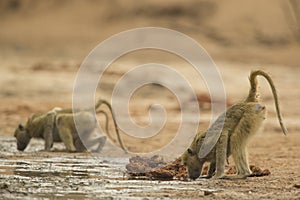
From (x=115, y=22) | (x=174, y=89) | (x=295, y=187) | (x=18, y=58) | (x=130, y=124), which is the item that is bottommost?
(x=295, y=187)

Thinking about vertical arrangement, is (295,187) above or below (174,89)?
below

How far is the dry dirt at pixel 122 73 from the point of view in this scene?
911 centimetres

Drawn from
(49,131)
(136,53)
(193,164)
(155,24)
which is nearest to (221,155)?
(193,164)

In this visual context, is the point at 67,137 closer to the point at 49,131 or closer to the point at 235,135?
the point at 49,131

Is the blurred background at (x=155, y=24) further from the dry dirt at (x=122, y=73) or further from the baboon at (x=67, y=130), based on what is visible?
the baboon at (x=67, y=130)

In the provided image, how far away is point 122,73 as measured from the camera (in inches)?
1206

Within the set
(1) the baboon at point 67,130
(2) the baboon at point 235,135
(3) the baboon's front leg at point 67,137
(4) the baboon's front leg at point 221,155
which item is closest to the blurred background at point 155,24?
(1) the baboon at point 67,130

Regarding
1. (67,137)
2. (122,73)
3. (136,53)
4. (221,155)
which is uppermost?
(136,53)

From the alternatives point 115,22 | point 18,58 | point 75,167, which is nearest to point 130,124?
point 75,167

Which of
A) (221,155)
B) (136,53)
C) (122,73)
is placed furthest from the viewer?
(136,53)

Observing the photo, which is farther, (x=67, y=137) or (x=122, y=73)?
(x=122, y=73)

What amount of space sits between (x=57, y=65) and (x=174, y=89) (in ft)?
21.6

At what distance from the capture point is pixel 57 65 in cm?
3256

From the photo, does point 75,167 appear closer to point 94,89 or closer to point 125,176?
point 125,176
